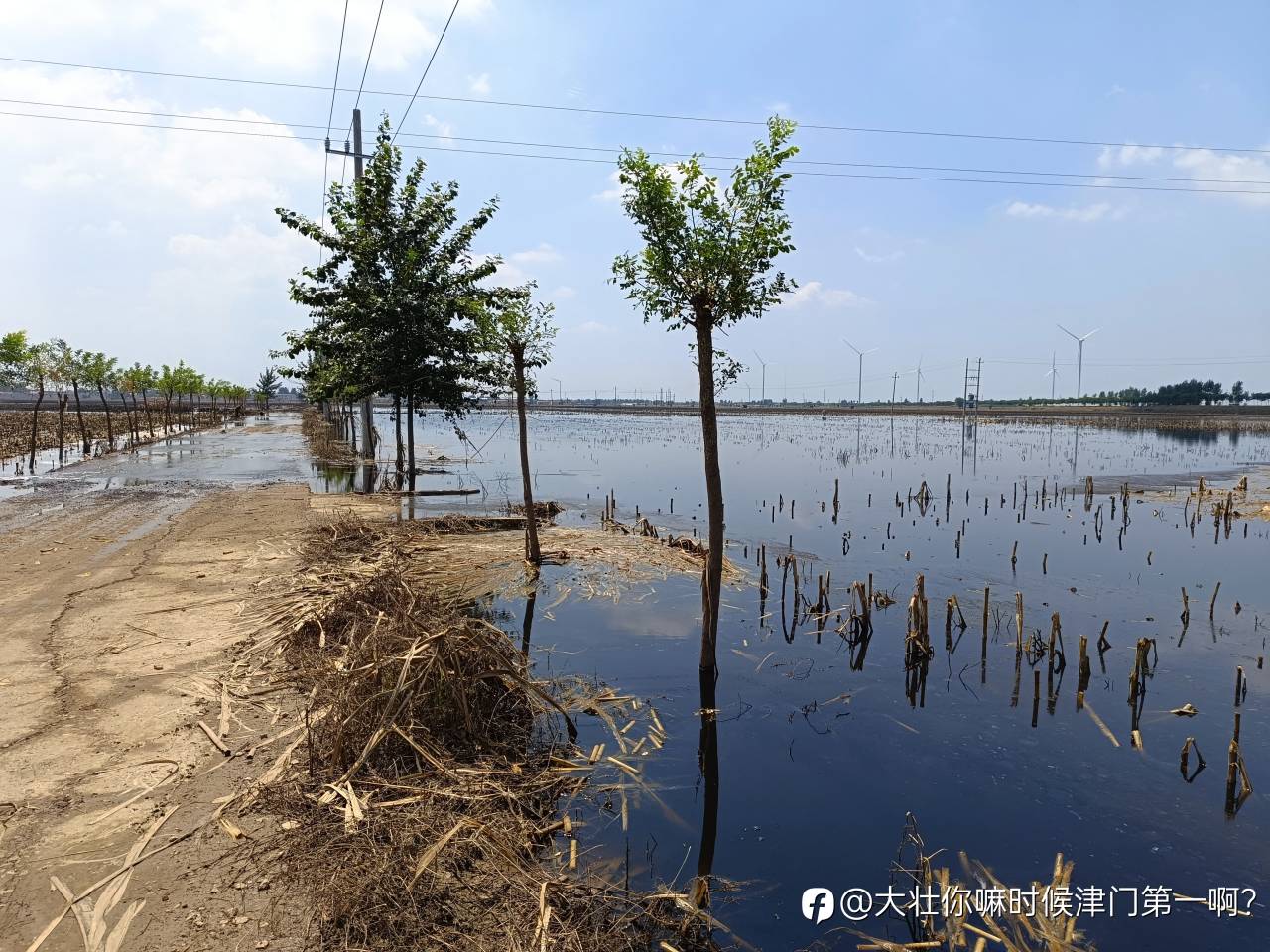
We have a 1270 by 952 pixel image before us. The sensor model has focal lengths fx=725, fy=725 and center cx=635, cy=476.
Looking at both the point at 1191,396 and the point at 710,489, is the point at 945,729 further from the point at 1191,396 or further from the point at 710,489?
the point at 1191,396

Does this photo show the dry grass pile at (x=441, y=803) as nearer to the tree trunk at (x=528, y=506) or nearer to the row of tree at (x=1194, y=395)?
the tree trunk at (x=528, y=506)

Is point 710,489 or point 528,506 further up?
point 710,489

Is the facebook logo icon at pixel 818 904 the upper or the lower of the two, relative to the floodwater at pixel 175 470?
lower

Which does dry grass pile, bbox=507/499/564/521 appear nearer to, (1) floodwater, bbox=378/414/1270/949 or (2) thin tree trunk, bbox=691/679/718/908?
(1) floodwater, bbox=378/414/1270/949

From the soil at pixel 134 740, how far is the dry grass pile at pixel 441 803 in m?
0.42

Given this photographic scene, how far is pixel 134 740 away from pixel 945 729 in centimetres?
842

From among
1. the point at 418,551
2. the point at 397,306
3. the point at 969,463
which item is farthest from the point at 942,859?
the point at 969,463

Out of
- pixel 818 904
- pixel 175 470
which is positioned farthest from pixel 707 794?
pixel 175 470

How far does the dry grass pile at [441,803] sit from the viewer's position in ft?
14.5

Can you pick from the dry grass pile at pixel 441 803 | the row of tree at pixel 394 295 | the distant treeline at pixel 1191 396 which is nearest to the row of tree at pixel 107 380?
the row of tree at pixel 394 295

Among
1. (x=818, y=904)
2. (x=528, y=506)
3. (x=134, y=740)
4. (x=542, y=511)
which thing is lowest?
(x=818, y=904)

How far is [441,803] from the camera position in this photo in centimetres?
553

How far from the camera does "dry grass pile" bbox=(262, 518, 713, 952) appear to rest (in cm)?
441

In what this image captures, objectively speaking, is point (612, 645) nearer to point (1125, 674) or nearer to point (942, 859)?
point (942, 859)
